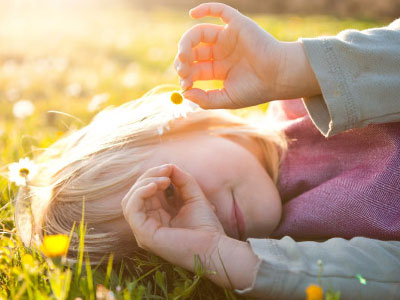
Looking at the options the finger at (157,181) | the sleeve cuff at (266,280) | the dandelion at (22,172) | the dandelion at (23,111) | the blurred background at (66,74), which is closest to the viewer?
the sleeve cuff at (266,280)

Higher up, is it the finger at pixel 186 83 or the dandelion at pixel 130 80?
the finger at pixel 186 83

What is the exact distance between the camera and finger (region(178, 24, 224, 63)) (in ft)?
5.38

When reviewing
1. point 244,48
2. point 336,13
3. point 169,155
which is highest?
point 244,48

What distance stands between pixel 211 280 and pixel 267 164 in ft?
2.73

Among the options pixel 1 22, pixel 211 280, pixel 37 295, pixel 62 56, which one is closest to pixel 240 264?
pixel 211 280

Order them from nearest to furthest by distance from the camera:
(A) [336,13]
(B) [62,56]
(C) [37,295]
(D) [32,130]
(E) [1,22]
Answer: (C) [37,295]
(D) [32,130]
(B) [62,56]
(E) [1,22]
(A) [336,13]

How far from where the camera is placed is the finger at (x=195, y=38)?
5.38 feet

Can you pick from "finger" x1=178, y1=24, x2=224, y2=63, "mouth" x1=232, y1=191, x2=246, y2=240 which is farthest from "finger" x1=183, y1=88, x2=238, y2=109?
"mouth" x1=232, y1=191, x2=246, y2=240

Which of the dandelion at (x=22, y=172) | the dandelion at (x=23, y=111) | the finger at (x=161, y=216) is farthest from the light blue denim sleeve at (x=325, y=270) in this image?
the dandelion at (x=23, y=111)

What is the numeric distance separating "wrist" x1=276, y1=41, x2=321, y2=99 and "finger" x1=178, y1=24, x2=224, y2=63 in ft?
0.81

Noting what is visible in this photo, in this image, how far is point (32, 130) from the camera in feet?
10.3

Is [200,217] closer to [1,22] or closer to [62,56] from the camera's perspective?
[62,56]

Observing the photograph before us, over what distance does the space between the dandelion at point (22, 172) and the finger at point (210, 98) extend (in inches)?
32.7

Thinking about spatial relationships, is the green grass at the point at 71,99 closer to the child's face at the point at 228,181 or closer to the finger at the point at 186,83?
the child's face at the point at 228,181
